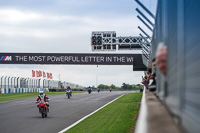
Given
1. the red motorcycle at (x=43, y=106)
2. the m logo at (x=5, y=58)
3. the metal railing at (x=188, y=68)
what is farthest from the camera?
the m logo at (x=5, y=58)

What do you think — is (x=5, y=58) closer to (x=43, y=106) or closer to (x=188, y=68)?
(x=43, y=106)

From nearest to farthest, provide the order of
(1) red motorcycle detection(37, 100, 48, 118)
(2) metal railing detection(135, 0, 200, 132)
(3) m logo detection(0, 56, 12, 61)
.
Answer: (2) metal railing detection(135, 0, 200, 132) < (1) red motorcycle detection(37, 100, 48, 118) < (3) m logo detection(0, 56, 12, 61)

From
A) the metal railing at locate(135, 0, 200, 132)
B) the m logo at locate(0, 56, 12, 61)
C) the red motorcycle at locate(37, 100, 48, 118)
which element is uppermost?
the m logo at locate(0, 56, 12, 61)

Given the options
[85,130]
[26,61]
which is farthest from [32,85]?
[85,130]

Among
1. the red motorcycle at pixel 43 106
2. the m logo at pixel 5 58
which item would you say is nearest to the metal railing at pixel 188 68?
the red motorcycle at pixel 43 106

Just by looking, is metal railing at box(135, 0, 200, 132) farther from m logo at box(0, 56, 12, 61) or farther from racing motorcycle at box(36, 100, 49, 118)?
m logo at box(0, 56, 12, 61)

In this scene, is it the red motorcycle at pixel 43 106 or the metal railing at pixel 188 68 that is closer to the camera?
the metal railing at pixel 188 68

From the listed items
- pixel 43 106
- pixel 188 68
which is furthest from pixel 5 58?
pixel 188 68

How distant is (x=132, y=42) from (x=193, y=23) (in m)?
57.8

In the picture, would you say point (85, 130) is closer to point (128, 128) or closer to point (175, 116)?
point (128, 128)

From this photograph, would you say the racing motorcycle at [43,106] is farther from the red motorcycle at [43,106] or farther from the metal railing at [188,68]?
the metal railing at [188,68]

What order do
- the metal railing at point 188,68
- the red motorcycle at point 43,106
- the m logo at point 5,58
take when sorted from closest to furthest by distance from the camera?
the metal railing at point 188,68, the red motorcycle at point 43,106, the m logo at point 5,58

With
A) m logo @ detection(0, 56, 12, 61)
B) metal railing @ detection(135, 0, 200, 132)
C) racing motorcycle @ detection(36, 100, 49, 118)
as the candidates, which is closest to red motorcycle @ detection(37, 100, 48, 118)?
racing motorcycle @ detection(36, 100, 49, 118)

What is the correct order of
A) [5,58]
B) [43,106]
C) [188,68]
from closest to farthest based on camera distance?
[188,68], [43,106], [5,58]
